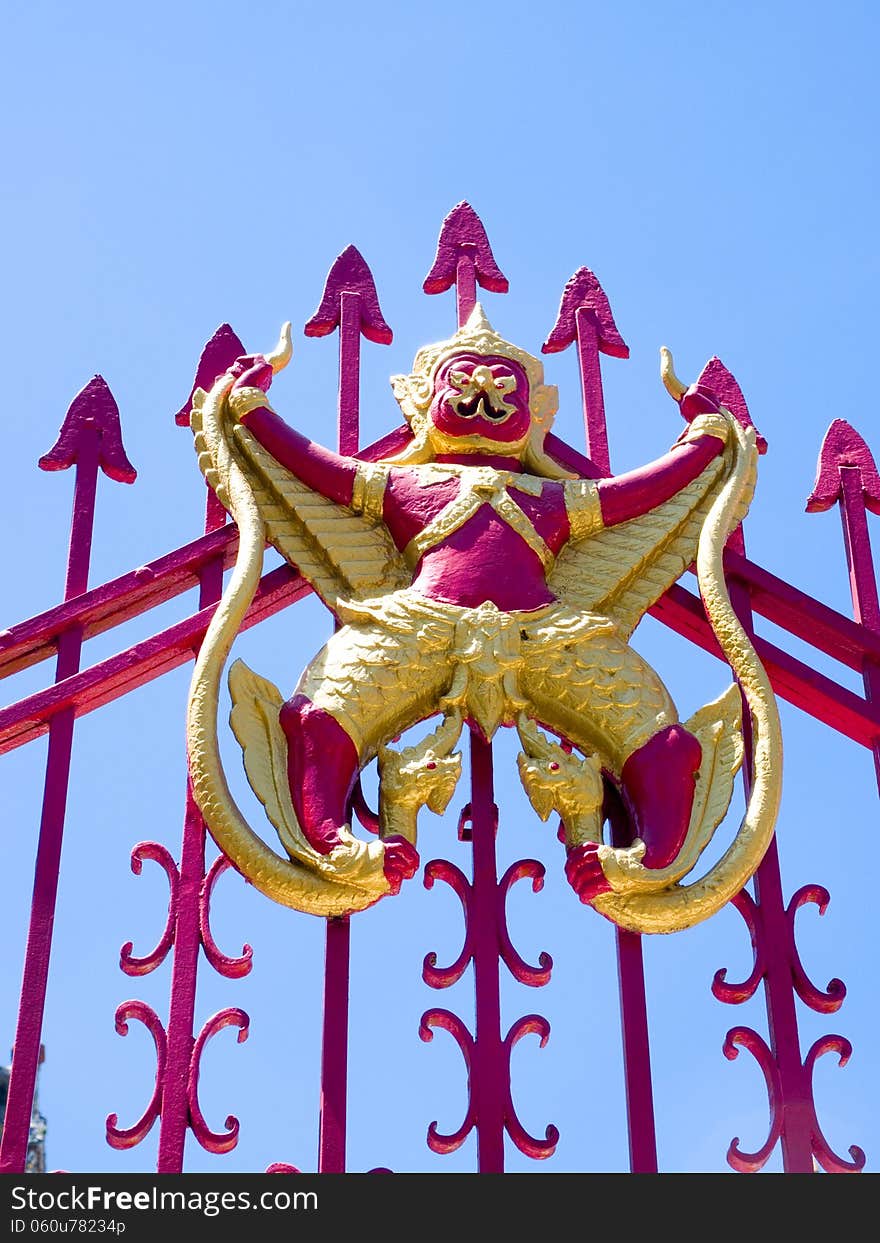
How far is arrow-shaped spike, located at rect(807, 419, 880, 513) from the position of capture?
665cm

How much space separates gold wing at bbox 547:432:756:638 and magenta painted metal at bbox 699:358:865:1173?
576 millimetres

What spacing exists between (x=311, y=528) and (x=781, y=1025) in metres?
1.98

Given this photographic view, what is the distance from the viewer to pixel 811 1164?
5.26m

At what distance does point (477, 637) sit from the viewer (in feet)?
19.1

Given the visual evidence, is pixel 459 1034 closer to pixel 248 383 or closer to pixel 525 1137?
pixel 525 1137

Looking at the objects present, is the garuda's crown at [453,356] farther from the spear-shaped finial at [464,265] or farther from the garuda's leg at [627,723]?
the garuda's leg at [627,723]

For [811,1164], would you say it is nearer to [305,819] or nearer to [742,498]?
[305,819]

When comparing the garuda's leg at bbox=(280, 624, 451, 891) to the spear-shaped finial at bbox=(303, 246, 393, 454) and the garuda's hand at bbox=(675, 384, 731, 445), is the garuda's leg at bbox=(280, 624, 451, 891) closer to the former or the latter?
the spear-shaped finial at bbox=(303, 246, 393, 454)

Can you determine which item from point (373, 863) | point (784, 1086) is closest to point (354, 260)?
point (373, 863)

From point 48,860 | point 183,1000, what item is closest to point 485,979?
point 183,1000

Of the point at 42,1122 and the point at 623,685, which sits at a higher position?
the point at 42,1122

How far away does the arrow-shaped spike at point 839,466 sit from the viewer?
6.65 metres

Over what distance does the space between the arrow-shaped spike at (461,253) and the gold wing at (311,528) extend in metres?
1.05

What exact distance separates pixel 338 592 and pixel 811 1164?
2.11 metres
